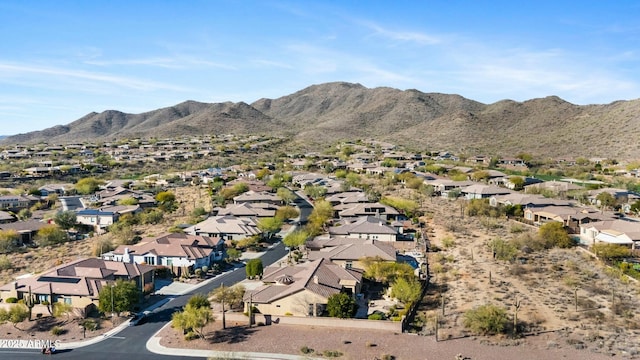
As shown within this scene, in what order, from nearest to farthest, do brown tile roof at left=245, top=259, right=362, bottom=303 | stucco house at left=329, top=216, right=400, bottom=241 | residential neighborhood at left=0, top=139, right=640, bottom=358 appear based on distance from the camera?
brown tile roof at left=245, top=259, right=362, bottom=303 → residential neighborhood at left=0, top=139, right=640, bottom=358 → stucco house at left=329, top=216, right=400, bottom=241

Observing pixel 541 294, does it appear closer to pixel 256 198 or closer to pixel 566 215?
pixel 566 215

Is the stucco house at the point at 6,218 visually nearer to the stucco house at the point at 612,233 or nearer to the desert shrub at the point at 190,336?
the desert shrub at the point at 190,336

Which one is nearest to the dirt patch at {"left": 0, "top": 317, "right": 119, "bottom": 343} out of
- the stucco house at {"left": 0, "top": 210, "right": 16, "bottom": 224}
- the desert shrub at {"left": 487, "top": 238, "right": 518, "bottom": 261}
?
the desert shrub at {"left": 487, "top": 238, "right": 518, "bottom": 261}

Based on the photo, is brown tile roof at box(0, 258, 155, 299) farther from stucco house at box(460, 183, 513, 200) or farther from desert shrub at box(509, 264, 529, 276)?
stucco house at box(460, 183, 513, 200)

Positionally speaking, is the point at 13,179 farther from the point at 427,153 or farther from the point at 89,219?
the point at 427,153

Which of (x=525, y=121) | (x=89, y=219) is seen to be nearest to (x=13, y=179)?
(x=89, y=219)

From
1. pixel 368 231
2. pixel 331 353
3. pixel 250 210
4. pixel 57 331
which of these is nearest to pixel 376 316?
pixel 331 353
